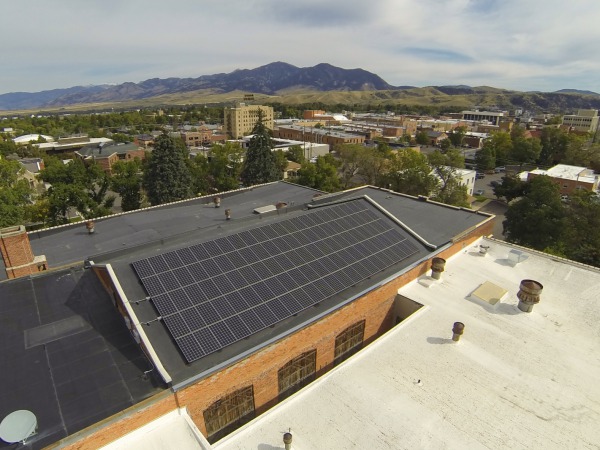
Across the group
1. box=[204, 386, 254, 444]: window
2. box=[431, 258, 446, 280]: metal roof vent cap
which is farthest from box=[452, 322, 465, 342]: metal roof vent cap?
box=[204, 386, 254, 444]: window

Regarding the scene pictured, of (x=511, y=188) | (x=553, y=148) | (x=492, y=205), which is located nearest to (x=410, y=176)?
(x=511, y=188)

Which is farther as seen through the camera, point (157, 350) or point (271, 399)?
point (271, 399)

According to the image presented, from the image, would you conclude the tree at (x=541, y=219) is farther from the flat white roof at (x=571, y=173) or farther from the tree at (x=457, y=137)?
the tree at (x=457, y=137)

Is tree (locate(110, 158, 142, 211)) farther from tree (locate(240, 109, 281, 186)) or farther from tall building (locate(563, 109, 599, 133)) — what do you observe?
tall building (locate(563, 109, 599, 133))

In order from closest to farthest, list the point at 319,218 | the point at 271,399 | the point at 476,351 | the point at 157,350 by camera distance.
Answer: the point at 157,350 < the point at 271,399 < the point at 476,351 < the point at 319,218

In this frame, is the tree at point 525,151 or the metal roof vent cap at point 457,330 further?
the tree at point 525,151

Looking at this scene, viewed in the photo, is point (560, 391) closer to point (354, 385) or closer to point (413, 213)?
point (354, 385)

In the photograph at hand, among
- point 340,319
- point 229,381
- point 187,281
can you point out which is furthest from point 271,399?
point 187,281

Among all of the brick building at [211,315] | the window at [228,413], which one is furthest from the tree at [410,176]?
the window at [228,413]
